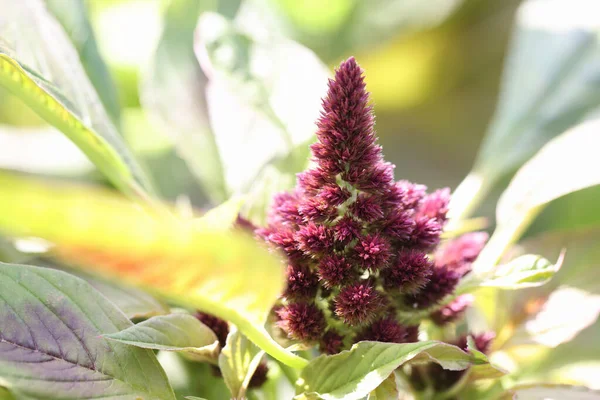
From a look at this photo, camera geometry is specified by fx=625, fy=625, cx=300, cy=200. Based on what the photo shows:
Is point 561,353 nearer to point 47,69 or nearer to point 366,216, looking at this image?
point 366,216

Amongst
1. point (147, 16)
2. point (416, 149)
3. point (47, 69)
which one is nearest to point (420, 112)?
point (416, 149)

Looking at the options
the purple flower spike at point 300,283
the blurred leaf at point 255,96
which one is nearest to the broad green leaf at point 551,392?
the purple flower spike at point 300,283

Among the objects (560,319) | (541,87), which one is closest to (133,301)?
(560,319)

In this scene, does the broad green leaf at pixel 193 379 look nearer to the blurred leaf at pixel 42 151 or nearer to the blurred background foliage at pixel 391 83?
the blurred background foliage at pixel 391 83

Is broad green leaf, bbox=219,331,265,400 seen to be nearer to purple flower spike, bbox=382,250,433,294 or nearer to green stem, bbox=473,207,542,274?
purple flower spike, bbox=382,250,433,294

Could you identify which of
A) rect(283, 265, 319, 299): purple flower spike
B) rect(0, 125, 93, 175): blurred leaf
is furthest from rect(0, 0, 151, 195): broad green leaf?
rect(0, 125, 93, 175): blurred leaf

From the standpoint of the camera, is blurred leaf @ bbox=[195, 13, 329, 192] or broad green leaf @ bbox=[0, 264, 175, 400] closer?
broad green leaf @ bbox=[0, 264, 175, 400]

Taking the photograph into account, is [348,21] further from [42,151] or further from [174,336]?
[174,336]
